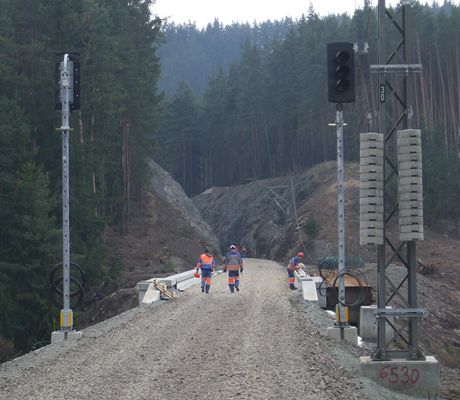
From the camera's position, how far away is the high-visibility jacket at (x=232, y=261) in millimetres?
25891

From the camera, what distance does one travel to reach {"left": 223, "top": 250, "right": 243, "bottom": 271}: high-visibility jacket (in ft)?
84.9

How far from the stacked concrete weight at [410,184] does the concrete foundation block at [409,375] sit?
1.94 meters

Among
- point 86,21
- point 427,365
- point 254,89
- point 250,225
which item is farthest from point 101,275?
point 254,89

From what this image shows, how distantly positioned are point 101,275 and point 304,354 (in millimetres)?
27042

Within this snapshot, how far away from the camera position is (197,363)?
13016mm

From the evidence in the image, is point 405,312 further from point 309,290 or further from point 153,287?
point 153,287

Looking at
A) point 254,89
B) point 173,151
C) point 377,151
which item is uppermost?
point 254,89

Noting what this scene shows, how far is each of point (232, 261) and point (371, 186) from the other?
1486 centimetres

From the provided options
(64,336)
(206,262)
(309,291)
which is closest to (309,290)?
(309,291)

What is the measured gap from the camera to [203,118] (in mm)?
115188

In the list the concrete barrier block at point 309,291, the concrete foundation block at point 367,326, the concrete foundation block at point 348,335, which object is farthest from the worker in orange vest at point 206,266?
the concrete foundation block at point 348,335

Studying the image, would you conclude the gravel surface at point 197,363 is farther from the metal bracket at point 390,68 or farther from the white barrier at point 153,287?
the metal bracket at point 390,68

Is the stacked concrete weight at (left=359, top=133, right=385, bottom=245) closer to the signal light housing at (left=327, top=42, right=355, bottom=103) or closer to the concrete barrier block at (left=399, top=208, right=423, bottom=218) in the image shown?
the concrete barrier block at (left=399, top=208, right=423, bottom=218)

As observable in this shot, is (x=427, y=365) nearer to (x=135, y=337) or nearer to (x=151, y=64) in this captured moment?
(x=135, y=337)
